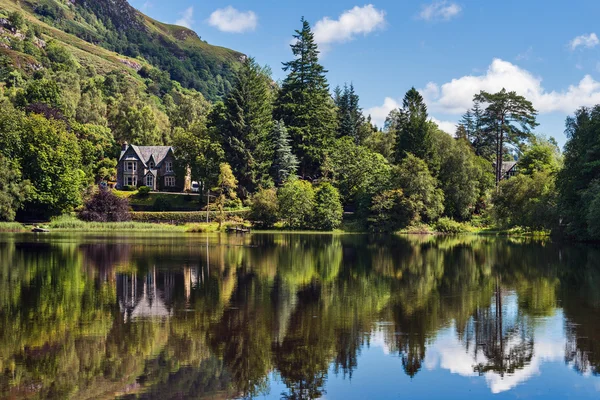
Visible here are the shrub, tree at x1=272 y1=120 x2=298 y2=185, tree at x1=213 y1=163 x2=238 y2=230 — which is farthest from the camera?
tree at x1=272 y1=120 x2=298 y2=185

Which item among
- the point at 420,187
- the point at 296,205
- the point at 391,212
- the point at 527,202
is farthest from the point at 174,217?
the point at 527,202

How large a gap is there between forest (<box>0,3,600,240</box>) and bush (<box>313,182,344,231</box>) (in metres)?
0.18

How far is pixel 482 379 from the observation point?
498 inches

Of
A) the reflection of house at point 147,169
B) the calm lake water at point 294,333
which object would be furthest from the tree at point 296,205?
the calm lake water at point 294,333

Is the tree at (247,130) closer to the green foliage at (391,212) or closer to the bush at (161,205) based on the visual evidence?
the bush at (161,205)

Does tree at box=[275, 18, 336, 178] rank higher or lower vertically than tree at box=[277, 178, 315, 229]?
higher

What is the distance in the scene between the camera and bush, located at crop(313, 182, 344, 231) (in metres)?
77.8

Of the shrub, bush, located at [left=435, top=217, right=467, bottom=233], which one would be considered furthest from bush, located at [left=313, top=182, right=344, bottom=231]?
the shrub

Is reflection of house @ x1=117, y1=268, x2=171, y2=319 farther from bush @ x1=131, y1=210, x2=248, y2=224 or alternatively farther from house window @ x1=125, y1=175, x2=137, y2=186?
house window @ x1=125, y1=175, x2=137, y2=186

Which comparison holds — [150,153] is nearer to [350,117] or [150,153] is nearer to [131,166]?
[131,166]

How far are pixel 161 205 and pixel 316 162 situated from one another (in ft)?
79.4

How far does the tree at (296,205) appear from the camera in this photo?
77438mm

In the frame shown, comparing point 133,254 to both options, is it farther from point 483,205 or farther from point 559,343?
point 483,205

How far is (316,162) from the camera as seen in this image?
93500 mm
